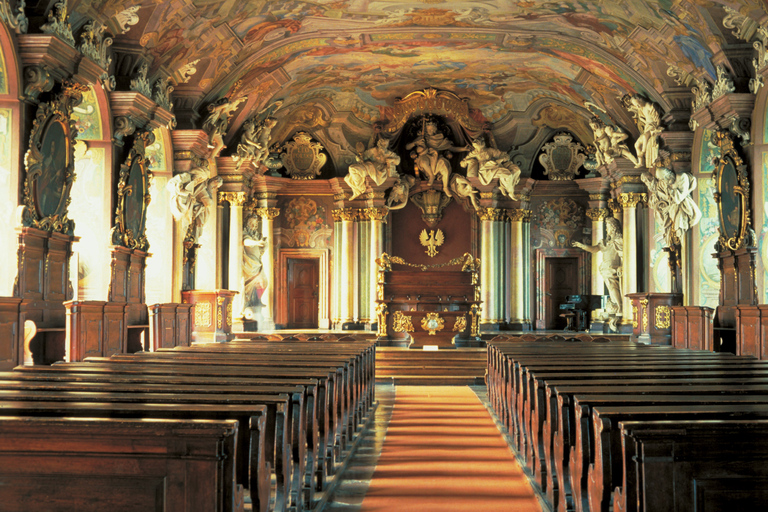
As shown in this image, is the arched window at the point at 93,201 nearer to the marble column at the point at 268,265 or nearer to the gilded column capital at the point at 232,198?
the gilded column capital at the point at 232,198

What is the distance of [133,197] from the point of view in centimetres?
1280

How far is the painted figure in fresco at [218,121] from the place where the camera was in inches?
620

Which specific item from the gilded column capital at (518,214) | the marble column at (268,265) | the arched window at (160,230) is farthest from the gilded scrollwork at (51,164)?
the gilded column capital at (518,214)

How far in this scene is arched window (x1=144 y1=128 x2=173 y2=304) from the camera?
14.9 m

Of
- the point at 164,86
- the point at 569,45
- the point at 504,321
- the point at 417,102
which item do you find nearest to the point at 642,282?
the point at 504,321

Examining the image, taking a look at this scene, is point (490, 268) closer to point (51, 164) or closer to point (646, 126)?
point (646, 126)

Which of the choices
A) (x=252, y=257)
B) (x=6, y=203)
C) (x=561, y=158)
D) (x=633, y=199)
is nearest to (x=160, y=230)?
(x=252, y=257)

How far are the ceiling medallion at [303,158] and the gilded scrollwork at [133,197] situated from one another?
27.3ft

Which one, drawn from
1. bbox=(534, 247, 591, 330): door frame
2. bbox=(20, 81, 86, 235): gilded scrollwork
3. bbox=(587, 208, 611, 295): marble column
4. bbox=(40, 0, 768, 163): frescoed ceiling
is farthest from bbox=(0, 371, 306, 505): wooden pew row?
bbox=(534, 247, 591, 330): door frame

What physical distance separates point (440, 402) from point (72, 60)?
20.7ft

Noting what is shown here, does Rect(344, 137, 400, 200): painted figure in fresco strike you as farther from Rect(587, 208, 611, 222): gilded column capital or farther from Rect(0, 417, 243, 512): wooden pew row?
Rect(0, 417, 243, 512): wooden pew row

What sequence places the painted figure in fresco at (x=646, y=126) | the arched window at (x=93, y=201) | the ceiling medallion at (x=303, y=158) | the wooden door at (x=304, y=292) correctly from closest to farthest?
the arched window at (x=93, y=201) < the painted figure in fresco at (x=646, y=126) < the ceiling medallion at (x=303, y=158) < the wooden door at (x=304, y=292)

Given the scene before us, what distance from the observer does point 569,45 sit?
16.1 m

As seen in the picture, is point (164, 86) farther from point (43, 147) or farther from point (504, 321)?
point (504, 321)
